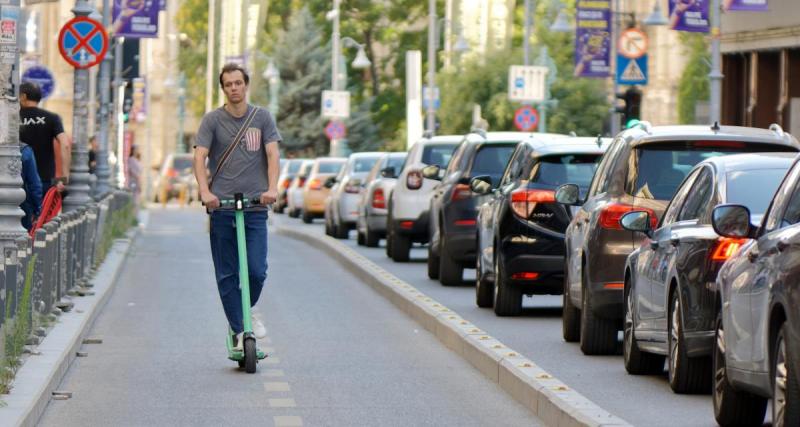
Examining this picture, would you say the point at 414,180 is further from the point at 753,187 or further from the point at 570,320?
the point at 753,187

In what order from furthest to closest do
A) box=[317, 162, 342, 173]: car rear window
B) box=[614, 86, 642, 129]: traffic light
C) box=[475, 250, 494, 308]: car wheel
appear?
box=[317, 162, 342, 173]: car rear window
box=[614, 86, 642, 129]: traffic light
box=[475, 250, 494, 308]: car wheel

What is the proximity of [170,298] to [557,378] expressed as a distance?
1025 centimetres

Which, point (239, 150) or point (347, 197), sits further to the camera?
point (347, 197)

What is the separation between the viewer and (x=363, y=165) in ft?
139

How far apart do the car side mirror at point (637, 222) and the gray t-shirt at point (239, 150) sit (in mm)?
2464

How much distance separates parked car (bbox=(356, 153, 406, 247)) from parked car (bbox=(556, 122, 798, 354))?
17.9 m

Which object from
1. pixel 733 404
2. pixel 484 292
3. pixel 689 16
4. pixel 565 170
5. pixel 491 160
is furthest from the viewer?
pixel 689 16

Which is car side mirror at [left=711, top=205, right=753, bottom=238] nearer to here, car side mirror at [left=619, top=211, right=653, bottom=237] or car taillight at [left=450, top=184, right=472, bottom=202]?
car side mirror at [left=619, top=211, right=653, bottom=237]

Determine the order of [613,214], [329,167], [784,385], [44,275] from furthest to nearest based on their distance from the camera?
1. [329,167]
2. [44,275]
3. [613,214]
4. [784,385]

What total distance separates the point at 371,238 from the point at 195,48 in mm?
96861

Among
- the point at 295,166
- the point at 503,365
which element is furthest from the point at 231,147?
the point at 295,166

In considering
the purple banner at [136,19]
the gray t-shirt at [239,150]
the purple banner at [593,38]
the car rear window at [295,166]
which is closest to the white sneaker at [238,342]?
the gray t-shirt at [239,150]

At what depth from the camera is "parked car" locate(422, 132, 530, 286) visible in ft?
75.6

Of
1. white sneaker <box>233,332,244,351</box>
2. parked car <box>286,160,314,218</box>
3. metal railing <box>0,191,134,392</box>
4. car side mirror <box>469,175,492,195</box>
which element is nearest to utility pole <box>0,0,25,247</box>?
metal railing <box>0,191,134,392</box>
